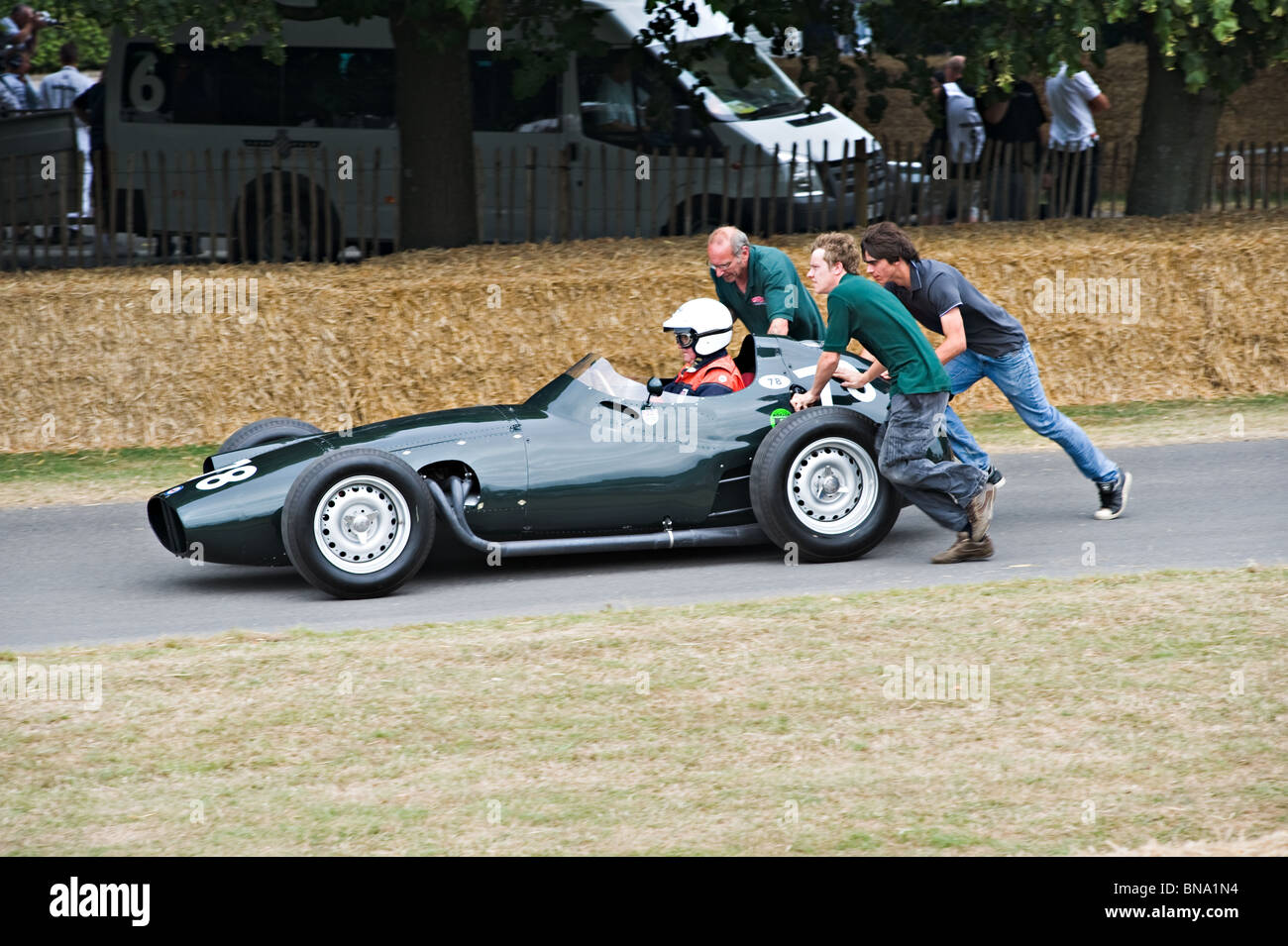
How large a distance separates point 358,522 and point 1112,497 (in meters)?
4.02

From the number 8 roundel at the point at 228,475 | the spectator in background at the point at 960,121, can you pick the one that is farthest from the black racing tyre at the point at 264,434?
the spectator in background at the point at 960,121

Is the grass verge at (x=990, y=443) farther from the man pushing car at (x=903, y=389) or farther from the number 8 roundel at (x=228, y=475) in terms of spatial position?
the man pushing car at (x=903, y=389)

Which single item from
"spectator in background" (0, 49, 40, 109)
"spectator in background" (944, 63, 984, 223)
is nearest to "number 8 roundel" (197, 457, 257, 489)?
"spectator in background" (944, 63, 984, 223)

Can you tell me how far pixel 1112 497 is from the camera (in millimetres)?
8773

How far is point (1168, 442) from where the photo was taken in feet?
35.3

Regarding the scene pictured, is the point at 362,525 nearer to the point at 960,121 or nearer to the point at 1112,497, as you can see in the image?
the point at 1112,497

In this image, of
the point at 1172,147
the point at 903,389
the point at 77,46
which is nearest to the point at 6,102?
the point at 77,46

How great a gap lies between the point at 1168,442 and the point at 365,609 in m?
5.82

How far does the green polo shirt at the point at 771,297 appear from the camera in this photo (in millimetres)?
8852

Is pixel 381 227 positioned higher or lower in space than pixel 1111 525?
higher

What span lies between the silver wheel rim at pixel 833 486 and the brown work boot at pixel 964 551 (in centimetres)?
42

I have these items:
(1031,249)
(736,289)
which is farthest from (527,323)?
(1031,249)

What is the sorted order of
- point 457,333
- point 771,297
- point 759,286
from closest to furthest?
point 771,297
point 759,286
point 457,333

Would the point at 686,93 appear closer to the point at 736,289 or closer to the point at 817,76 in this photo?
the point at 817,76
